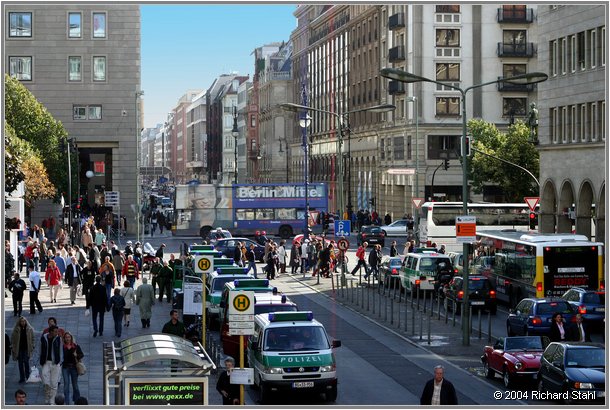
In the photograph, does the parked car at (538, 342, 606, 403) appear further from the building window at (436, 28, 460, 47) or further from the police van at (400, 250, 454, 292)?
the building window at (436, 28, 460, 47)

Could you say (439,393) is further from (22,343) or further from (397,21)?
(397,21)

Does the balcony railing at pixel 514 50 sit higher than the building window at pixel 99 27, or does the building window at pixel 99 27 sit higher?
the building window at pixel 99 27

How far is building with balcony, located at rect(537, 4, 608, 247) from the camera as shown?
58.2 metres

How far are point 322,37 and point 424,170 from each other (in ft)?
129

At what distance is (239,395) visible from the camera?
2016 cm

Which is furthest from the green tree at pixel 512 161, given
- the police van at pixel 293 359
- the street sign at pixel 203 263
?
the police van at pixel 293 359

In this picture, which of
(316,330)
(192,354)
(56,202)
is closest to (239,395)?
(192,354)

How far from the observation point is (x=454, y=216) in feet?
240

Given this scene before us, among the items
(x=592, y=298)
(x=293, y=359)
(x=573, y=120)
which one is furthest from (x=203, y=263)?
(x=573, y=120)

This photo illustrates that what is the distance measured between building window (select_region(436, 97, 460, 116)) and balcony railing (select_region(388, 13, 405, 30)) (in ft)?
20.8

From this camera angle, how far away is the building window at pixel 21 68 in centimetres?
8781

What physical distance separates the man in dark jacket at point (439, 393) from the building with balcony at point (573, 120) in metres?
38.7

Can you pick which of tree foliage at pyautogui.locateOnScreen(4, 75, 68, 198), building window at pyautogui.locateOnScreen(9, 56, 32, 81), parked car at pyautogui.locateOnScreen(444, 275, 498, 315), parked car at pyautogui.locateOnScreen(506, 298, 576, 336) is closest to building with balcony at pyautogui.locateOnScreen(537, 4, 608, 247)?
parked car at pyautogui.locateOnScreen(444, 275, 498, 315)

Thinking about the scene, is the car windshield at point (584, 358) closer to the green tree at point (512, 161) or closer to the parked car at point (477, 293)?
the parked car at point (477, 293)
